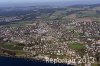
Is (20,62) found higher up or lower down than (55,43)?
lower down

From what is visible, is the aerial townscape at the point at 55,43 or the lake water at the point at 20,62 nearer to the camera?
the lake water at the point at 20,62

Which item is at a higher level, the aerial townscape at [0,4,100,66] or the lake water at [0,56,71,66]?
the aerial townscape at [0,4,100,66]

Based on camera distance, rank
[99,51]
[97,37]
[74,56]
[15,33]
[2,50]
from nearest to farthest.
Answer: [74,56] < [99,51] < [2,50] < [97,37] < [15,33]

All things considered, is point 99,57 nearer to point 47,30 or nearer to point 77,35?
point 77,35

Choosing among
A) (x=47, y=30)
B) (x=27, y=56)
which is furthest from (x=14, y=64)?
(x=47, y=30)

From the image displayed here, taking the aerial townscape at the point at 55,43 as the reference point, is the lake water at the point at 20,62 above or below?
below

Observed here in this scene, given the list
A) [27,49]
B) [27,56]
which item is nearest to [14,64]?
[27,56]

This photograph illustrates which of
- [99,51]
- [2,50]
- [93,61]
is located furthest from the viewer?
[2,50]

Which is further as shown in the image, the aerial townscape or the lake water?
the aerial townscape

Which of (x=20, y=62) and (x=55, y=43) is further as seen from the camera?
(x=55, y=43)

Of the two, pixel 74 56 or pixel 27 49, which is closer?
pixel 74 56
